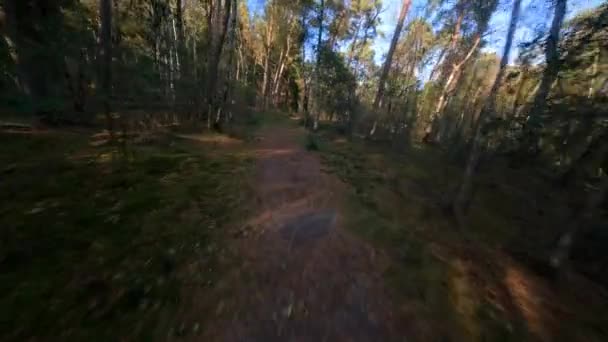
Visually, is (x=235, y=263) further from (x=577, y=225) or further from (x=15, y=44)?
(x=15, y=44)

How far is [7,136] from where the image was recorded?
5898 millimetres

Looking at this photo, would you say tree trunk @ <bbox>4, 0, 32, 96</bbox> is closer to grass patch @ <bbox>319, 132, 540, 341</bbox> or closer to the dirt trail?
the dirt trail

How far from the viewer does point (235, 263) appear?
328cm

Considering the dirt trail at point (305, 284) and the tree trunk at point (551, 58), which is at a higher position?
the tree trunk at point (551, 58)

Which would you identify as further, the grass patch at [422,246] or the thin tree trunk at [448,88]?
the thin tree trunk at [448,88]

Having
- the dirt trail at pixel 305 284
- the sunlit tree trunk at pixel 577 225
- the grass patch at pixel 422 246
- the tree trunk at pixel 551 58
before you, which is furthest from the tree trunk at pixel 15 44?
the tree trunk at pixel 551 58

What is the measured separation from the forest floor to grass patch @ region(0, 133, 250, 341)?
0.02 meters

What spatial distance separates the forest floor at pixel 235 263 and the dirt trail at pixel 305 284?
2 centimetres

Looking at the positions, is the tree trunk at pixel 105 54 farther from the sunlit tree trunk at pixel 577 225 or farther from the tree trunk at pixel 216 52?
the sunlit tree trunk at pixel 577 225

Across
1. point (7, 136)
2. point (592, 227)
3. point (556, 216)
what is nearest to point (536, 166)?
point (556, 216)

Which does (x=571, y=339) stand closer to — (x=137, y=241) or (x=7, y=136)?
(x=137, y=241)

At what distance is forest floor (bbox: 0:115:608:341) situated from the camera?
235cm

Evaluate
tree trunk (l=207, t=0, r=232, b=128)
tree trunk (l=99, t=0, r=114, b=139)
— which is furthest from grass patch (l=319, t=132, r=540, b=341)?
tree trunk (l=99, t=0, r=114, b=139)

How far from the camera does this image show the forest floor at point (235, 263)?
2.35m
